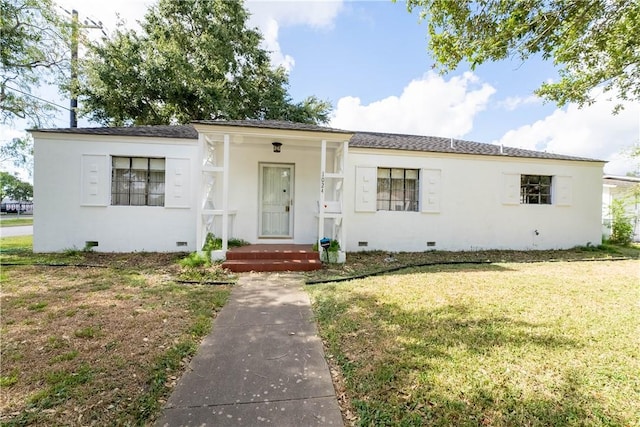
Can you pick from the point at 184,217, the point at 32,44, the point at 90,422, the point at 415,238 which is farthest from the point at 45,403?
the point at 32,44

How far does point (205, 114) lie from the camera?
15031 mm

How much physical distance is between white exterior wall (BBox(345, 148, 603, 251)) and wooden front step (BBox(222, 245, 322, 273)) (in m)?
2.20

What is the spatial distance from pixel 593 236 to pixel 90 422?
13567mm

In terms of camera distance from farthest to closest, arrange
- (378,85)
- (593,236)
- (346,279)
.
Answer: (378,85), (593,236), (346,279)

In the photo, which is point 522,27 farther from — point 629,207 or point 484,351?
point 629,207

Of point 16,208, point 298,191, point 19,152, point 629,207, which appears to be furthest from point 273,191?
point 16,208

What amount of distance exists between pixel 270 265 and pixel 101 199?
5350 mm

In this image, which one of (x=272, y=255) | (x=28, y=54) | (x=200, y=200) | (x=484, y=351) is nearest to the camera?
(x=484, y=351)

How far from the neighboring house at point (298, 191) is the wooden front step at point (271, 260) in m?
0.79

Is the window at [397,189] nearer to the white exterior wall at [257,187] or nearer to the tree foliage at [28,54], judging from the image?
the white exterior wall at [257,187]

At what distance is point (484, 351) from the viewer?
2785 mm

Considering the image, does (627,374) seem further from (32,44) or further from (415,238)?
(32,44)

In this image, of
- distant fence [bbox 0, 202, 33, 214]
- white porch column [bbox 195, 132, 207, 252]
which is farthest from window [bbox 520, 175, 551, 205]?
distant fence [bbox 0, 202, 33, 214]

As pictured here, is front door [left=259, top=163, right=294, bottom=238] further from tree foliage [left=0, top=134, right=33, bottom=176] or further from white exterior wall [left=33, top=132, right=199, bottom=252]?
tree foliage [left=0, top=134, right=33, bottom=176]
